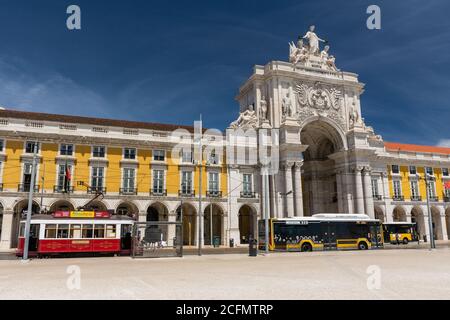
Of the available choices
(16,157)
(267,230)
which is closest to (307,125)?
(267,230)

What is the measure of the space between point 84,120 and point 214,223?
20.8 meters

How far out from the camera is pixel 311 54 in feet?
181

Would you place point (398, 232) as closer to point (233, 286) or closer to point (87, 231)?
point (87, 231)

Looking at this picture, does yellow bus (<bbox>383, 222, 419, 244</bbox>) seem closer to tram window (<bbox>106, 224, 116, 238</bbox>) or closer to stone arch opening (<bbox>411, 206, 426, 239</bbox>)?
stone arch opening (<bbox>411, 206, 426, 239</bbox>)

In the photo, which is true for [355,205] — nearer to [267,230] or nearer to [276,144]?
[276,144]

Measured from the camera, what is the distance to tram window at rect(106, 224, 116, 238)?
2880cm

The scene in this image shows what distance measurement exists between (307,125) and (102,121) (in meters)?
27.2

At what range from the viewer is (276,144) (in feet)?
160

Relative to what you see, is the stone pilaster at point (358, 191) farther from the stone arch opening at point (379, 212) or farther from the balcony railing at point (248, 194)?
the balcony railing at point (248, 194)

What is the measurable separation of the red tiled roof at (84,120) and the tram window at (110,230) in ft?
68.5

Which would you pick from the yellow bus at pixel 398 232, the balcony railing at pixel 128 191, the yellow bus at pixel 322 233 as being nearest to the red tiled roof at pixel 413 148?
the yellow bus at pixel 398 232

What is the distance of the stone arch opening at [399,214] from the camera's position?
55.7m

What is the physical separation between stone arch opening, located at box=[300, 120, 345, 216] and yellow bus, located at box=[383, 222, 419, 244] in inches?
439
